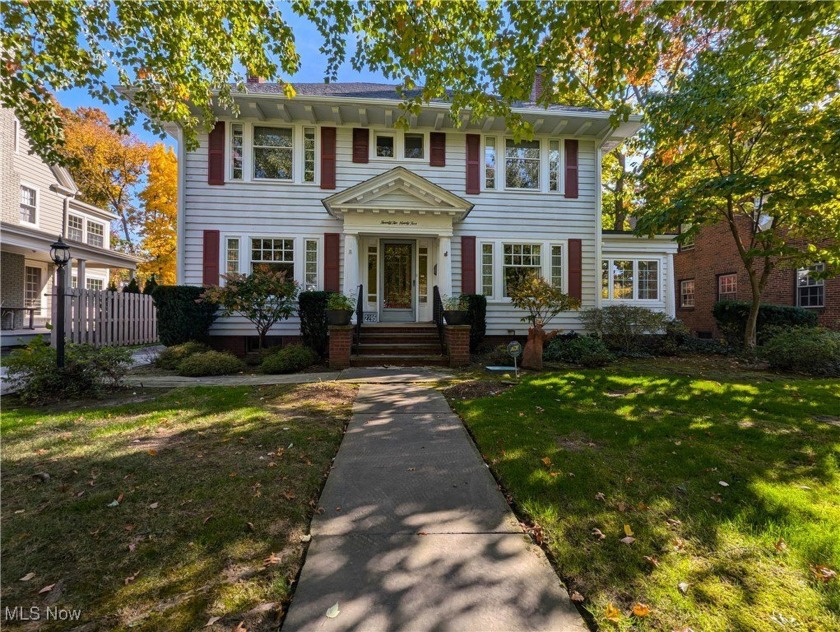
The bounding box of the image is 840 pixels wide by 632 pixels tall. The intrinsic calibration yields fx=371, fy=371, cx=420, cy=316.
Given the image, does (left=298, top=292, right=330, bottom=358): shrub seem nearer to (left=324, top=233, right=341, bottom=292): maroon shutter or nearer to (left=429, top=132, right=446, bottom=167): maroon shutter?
(left=324, top=233, right=341, bottom=292): maroon shutter

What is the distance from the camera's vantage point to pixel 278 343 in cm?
999

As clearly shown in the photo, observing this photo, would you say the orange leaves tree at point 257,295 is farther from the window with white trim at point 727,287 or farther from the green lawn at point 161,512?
the window with white trim at point 727,287

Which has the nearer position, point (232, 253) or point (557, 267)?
point (232, 253)

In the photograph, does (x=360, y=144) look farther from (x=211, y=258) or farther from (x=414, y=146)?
(x=211, y=258)

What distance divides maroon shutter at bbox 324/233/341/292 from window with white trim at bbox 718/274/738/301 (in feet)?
52.5

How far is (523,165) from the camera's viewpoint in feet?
36.1

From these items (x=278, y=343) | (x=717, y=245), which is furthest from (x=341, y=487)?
(x=717, y=245)

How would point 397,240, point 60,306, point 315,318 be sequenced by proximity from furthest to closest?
1. point 397,240
2. point 315,318
3. point 60,306

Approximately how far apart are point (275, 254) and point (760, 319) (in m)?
14.1

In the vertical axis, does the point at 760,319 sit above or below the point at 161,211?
below

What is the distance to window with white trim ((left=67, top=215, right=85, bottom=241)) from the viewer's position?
17.6m

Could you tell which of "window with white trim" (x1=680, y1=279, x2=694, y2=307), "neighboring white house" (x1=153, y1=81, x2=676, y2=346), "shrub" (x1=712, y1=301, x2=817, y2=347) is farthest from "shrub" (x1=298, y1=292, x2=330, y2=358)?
"window with white trim" (x1=680, y1=279, x2=694, y2=307)

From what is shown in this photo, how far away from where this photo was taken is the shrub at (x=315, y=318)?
891 centimetres

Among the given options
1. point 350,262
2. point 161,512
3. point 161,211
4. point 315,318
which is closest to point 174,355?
point 315,318
